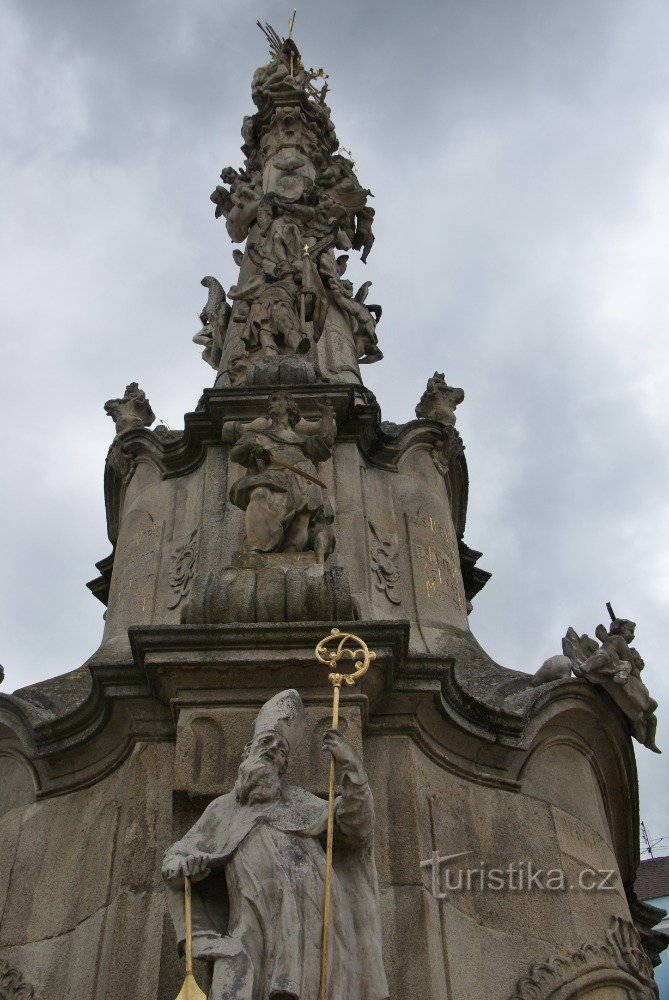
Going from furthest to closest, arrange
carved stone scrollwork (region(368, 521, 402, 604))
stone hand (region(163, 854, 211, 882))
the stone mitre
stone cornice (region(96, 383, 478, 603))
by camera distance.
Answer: stone cornice (region(96, 383, 478, 603)) → carved stone scrollwork (region(368, 521, 402, 604)) → the stone mitre → stone hand (region(163, 854, 211, 882))

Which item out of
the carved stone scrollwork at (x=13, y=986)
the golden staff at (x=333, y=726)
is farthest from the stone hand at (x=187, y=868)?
the carved stone scrollwork at (x=13, y=986)

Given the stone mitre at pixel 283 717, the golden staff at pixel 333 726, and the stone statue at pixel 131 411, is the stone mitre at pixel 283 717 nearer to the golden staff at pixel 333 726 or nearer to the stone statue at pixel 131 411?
the golden staff at pixel 333 726

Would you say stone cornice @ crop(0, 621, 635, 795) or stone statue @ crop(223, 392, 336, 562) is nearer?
stone cornice @ crop(0, 621, 635, 795)

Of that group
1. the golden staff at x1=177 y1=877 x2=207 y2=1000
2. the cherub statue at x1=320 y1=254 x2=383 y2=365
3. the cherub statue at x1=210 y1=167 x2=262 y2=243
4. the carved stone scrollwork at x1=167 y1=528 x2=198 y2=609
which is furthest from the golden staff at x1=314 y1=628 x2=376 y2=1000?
the cherub statue at x1=210 y1=167 x2=262 y2=243

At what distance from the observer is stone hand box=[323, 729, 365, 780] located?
5.38 meters

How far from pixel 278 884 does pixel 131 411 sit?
270 inches

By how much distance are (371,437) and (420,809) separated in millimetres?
4060

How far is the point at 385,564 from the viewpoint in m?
9.16

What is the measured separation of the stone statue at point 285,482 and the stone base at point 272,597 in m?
0.49

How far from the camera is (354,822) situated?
539 cm

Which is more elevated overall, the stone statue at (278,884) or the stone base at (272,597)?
the stone base at (272,597)

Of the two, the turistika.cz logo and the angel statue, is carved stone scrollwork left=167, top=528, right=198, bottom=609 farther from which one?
the turistika.cz logo

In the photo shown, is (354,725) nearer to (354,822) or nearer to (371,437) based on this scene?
(354,822)

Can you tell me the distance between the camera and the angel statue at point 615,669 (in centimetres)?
816
